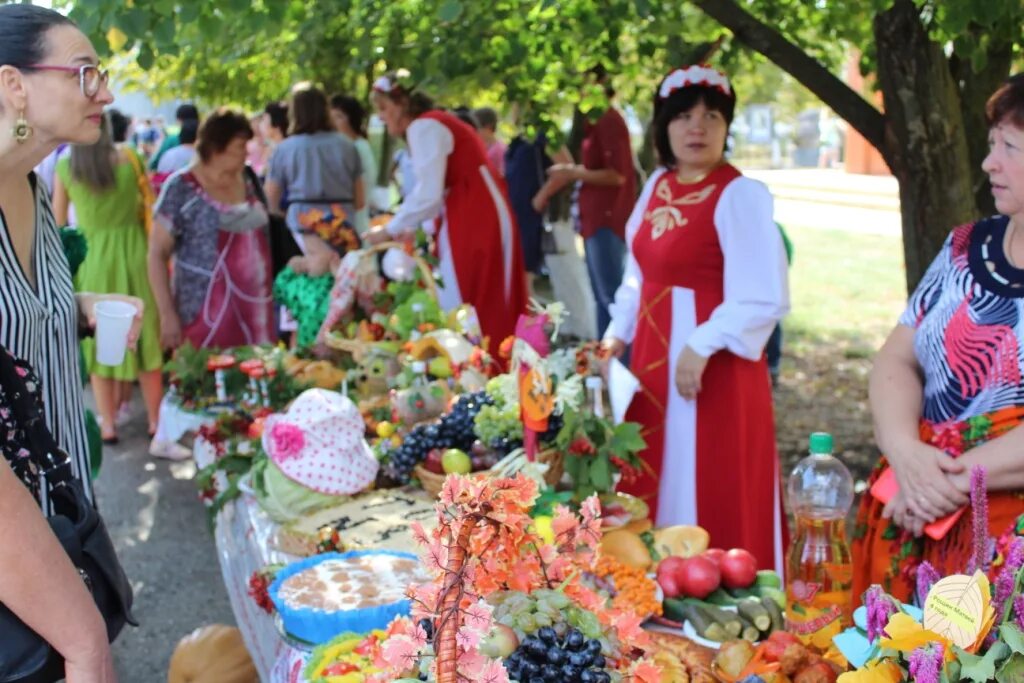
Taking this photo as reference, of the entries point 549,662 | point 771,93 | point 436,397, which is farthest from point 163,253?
point 771,93

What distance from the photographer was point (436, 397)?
11.8 feet

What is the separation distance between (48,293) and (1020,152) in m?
1.87

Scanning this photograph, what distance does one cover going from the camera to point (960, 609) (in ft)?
4.79

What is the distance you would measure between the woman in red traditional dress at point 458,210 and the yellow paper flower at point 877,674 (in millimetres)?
4208

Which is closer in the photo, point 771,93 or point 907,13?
point 907,13

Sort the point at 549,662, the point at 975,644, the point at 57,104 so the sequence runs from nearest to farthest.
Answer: the point at 975,644
the point at 549,662
the point at 57,104

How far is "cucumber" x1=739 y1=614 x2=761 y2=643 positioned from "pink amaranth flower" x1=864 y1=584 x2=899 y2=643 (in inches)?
24.4

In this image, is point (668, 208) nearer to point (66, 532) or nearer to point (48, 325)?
point (48, 325)

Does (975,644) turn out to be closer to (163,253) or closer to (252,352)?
(252,352)

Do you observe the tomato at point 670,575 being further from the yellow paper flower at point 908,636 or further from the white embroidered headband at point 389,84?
the white embroidered headband at point 389,84

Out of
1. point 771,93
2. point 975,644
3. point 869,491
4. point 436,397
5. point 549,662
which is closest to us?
point 975,644

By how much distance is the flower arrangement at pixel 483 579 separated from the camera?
1472 mm

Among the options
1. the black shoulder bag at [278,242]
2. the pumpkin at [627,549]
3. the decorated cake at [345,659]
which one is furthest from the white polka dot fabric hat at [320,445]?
the black shoulder bag at [278,242]

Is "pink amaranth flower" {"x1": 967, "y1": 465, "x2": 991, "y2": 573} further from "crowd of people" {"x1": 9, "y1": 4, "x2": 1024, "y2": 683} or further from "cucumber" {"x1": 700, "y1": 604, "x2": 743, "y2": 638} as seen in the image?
"cucumber" {"x1": 700, "y1": 604, "x2": 743, "y2": 638}
